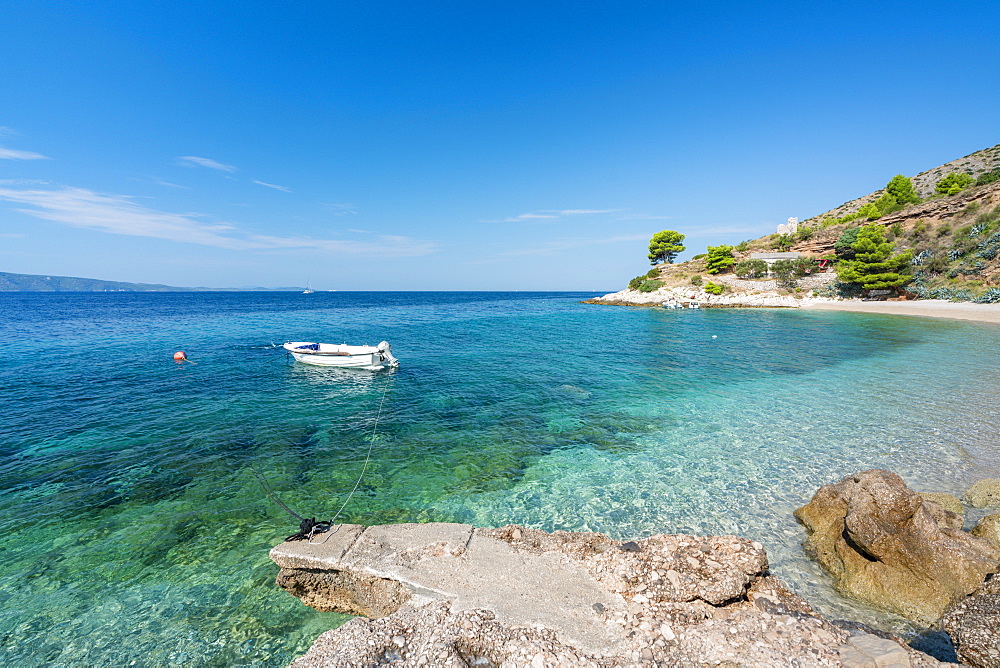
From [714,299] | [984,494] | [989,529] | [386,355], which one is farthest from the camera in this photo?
[714,299]

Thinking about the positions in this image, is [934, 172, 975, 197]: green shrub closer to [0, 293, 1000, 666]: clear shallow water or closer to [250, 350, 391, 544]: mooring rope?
[0, 293, 1000, 666]: clear shallow water

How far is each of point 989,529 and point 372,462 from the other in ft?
42.2

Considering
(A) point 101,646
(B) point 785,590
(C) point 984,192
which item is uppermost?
(C) point 984,192

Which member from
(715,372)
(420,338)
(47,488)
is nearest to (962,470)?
(715,372)

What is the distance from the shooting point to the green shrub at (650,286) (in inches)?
3226

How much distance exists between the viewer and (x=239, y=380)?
19234 mm

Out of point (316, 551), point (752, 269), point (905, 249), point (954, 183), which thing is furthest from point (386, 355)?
point (954, 183)

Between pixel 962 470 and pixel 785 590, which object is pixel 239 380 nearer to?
pixel 785 590

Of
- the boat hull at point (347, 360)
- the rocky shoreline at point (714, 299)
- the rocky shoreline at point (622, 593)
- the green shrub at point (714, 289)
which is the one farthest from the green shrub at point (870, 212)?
the boat hull at point (347, 360)

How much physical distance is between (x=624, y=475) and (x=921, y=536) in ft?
17.3

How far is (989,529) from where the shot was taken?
6.54 m

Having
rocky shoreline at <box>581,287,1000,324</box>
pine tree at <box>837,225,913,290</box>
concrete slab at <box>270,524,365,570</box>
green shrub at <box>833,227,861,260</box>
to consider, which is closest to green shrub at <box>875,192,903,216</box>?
green shrub at <box>833,227,861,260</box>

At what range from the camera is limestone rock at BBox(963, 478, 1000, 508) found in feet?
26.0

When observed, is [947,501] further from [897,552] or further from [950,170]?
[950,170]
